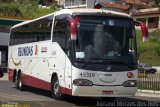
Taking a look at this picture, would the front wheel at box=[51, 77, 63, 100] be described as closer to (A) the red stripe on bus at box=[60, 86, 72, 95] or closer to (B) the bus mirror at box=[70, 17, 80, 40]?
(A) the red stripe on bus at box=[60, 86, 72, 95]

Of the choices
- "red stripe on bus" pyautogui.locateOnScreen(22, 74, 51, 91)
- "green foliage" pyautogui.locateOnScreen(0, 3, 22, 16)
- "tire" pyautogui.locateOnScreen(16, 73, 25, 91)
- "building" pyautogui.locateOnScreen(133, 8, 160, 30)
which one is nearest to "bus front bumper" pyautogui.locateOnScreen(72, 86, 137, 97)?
"red stripe on bus" pyautogui.locateOnScreen(22, 74, 51, 91)

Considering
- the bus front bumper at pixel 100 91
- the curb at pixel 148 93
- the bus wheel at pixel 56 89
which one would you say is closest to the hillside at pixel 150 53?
the curb at pixel 148 93

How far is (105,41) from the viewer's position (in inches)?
677

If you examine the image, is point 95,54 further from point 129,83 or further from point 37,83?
point 37,83

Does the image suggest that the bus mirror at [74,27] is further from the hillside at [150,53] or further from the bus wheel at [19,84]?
the hillside at [150,53]

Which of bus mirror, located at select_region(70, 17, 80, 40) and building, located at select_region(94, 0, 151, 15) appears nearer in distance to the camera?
bus mirror, located at select_region(70, 17, 80, 40)

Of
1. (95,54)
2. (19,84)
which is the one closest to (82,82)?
(95,54)

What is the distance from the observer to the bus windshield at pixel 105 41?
16953 mm

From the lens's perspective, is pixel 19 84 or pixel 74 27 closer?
pixel 74 27

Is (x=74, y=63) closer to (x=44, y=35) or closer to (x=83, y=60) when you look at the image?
(x=83, y=60)

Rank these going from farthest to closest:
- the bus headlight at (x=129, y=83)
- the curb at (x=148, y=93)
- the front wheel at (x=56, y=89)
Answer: the curb at (x=148, y=93)
the front wheel at (x=56, y=89)
the bus headlight at (x=129, y=83)

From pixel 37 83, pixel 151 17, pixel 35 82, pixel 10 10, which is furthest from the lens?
pixel 151 17

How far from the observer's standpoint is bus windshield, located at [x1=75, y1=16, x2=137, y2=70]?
55.6 ft

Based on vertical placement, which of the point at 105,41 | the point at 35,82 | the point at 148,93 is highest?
Answer: the point at 105,41
